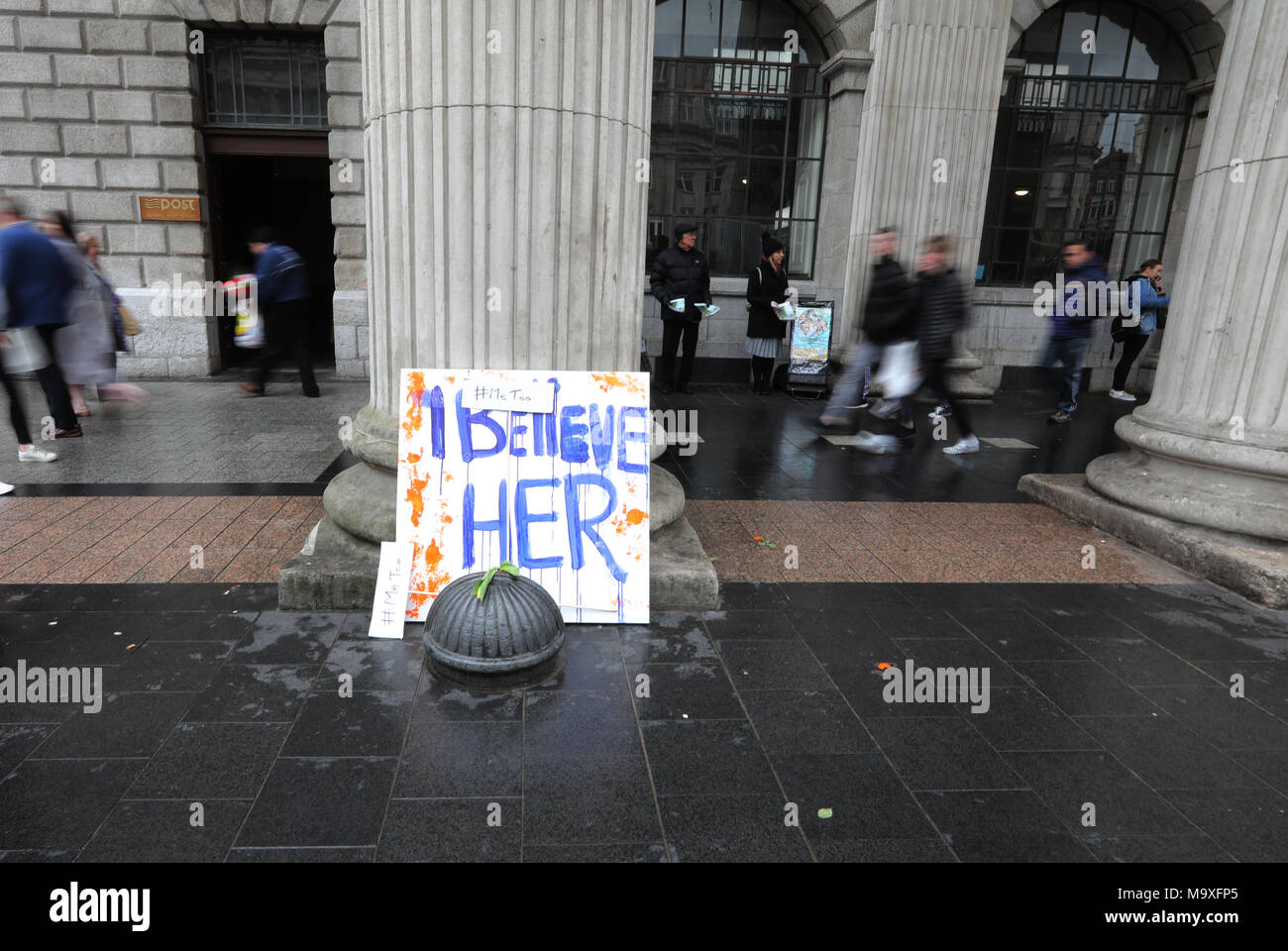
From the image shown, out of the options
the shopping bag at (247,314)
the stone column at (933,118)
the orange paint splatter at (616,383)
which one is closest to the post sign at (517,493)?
the orange paint splatter at (616,383)

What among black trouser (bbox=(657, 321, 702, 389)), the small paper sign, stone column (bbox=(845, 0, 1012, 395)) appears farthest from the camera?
black trouser (bbox=(657, 321, 702, 389))

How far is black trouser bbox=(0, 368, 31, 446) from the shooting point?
20.3 feet

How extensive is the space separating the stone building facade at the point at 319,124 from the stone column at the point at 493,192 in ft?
20.3

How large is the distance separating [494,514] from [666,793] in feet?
5.34

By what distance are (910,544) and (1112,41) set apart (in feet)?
35.2

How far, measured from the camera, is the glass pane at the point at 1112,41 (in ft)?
38.6

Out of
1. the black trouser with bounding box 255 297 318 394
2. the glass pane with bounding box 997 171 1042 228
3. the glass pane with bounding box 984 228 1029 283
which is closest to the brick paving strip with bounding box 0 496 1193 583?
the black trouser with bounding box 255 297 318 394

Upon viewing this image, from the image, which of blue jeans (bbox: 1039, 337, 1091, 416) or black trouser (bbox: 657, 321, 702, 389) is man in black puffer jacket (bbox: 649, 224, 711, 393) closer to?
black trouser (bbox: 657, 321, 702, 389)

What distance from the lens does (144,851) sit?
2.37 meters

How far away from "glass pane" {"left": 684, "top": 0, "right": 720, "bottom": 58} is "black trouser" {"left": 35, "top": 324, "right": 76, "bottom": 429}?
8.52m

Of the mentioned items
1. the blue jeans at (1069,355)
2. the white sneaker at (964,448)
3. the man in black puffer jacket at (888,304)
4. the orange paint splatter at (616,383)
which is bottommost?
the white sneaker at (964,448)

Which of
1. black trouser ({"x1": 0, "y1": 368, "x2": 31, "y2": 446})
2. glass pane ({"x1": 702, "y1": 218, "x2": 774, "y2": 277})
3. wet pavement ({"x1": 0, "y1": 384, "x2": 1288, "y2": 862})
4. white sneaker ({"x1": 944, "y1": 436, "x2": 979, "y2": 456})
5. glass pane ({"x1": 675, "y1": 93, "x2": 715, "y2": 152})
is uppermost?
glass pane ({"x1": 675, "y1": 93, "x2": 715, "y2": 152})

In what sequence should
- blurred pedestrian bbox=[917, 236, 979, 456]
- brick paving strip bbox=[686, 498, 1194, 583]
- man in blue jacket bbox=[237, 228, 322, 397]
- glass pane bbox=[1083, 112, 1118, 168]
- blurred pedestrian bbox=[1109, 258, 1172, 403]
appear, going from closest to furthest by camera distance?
brick paving strip bbox=[686, 498, 1194, 583], blurred pedestrian bbox=[917, 236, 979, 456], man in blue jacket bbox=[237, 228, 322, 397], blurred pedestrian bbox=[1109, 258, 1172, 403], glass pane bbox=[1083, 112, 1118, 168]

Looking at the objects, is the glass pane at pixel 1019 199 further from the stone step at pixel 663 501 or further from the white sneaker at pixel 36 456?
the white sneaker at pixel 36 456
